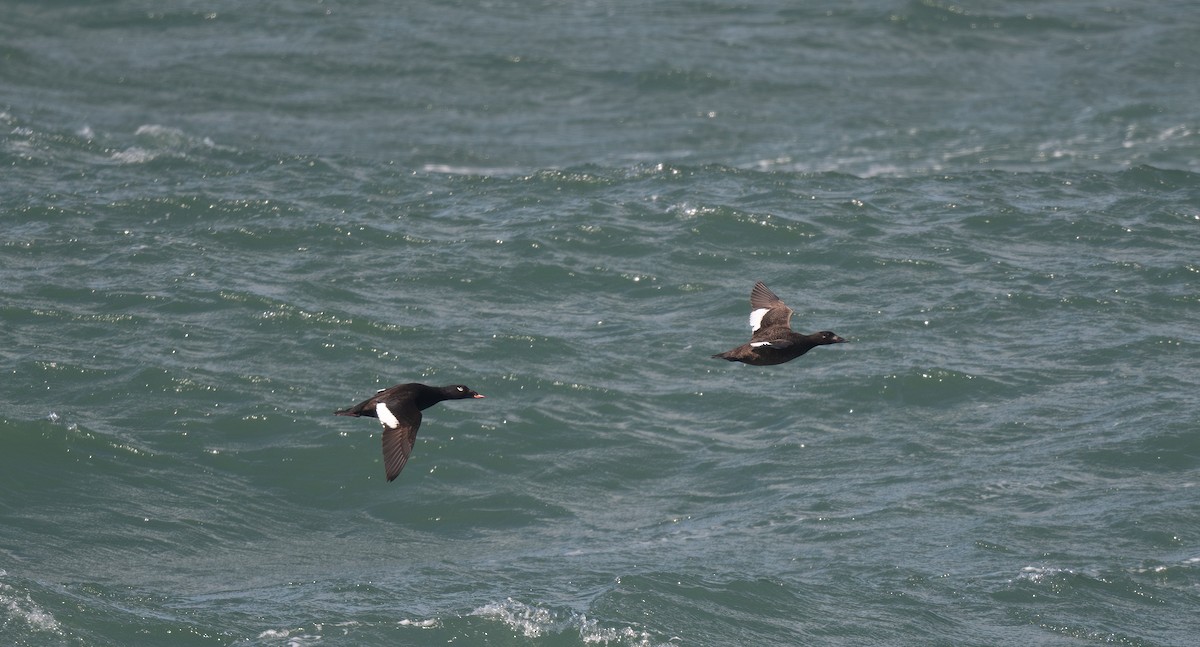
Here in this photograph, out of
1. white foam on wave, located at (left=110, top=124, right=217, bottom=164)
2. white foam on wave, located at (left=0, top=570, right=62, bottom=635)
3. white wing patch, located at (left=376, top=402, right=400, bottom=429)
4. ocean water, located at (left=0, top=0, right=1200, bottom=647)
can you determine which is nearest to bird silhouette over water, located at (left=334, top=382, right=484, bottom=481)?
white wing patch, located at (left=376, top=402, right=400, bottom=429)

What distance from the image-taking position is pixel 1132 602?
834 inches

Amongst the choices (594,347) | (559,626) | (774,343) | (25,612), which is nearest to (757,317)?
(774,343)

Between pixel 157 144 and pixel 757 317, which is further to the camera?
pixel 157 144

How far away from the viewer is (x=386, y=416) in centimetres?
1706

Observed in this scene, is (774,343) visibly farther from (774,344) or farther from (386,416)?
(386,416)

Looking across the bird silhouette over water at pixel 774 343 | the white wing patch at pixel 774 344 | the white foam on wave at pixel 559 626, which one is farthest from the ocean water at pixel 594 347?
the white wing patch at pixel 774 344

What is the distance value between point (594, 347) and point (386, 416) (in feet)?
35.3

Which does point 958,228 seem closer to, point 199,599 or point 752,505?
point 752,505

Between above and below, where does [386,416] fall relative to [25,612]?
above

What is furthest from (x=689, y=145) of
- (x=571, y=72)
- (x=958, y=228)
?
(x=958, y=228)

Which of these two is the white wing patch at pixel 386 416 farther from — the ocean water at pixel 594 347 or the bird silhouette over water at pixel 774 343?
the ocean water at pixel 594 347

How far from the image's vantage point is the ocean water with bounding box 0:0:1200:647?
70.2 ft

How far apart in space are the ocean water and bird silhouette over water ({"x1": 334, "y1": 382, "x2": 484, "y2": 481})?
3.52 metres

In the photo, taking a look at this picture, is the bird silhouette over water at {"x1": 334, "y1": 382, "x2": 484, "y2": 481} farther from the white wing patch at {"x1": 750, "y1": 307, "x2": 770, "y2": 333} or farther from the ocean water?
the white wing patch at {"x1": 750, "y1": 307, "x2": 770, "y2": 333}
